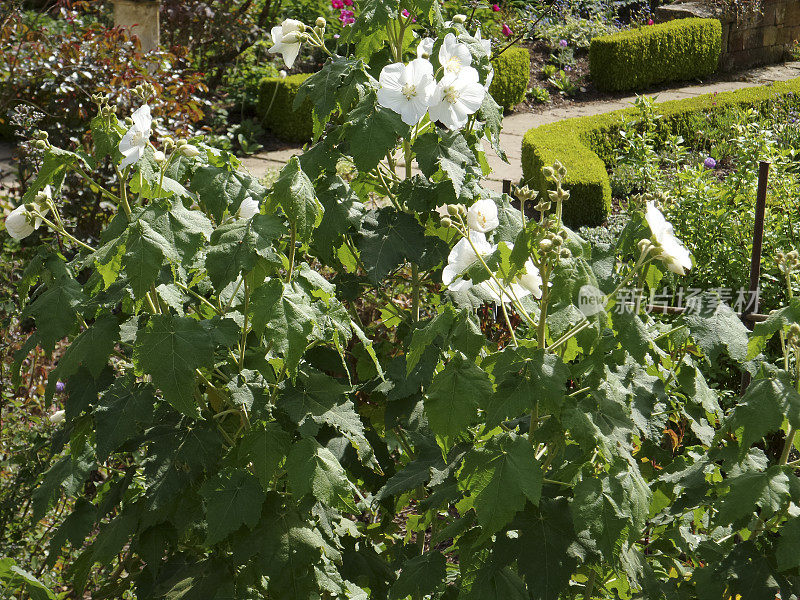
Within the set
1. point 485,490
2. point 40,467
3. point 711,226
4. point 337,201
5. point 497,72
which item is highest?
point 337,201

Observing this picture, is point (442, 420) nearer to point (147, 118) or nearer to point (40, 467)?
point (147, 118)

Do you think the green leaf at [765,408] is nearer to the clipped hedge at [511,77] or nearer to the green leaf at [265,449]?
the green leaf at [265,449]

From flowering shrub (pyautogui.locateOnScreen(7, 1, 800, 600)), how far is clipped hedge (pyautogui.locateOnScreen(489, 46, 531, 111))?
23.8 feet

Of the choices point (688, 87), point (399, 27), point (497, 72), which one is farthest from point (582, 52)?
point (399, 27)

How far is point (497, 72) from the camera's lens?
9242 millimetres

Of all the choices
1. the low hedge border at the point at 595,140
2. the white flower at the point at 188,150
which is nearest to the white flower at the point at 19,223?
the white flower at the point at 188,150

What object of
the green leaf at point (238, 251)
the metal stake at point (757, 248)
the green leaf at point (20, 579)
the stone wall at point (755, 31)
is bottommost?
the stone wall at point (755, 31)

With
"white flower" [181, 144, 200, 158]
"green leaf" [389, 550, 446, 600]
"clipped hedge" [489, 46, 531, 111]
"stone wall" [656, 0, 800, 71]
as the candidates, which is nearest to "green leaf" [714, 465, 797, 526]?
"green leaf" [389, 550, 446, 600]

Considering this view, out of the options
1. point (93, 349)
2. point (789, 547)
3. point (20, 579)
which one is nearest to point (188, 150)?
point (93, 349)

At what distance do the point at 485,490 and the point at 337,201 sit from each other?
0.89 m

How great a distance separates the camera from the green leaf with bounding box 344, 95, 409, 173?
2.08 m

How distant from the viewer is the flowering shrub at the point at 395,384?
169 cm

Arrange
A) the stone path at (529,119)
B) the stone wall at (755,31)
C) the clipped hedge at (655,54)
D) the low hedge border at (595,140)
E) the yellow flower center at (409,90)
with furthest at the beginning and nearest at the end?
the stone wall at (755,31) → the clipped hedge at (655,54) → the stone path at (529,119) → the low hedge border at (595,140) → the yellow flower center at (409,90)

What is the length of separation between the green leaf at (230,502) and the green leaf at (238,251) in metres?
0.46
